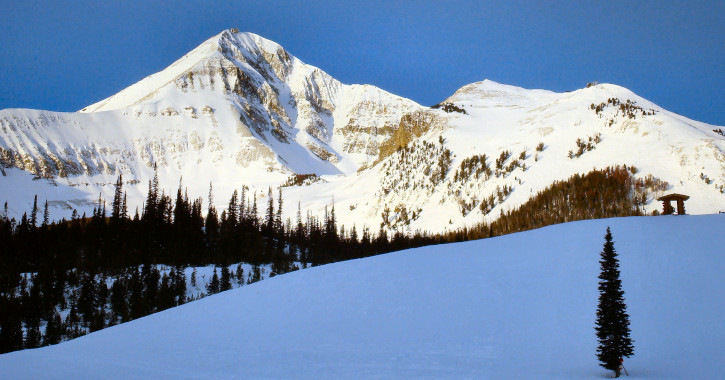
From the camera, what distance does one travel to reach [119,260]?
7231cm

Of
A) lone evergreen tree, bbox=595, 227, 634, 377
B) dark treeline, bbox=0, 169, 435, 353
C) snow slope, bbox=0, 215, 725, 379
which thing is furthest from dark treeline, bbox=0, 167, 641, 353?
lone evergreen tree, bbox=595, 227, 634, 377

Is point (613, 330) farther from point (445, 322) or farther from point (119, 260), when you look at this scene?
point (119, 260)

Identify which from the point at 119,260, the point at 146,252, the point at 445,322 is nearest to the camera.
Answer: the point at 445,322

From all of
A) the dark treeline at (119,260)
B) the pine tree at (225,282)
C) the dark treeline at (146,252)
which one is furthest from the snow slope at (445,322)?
the dark treeline at (146,252)

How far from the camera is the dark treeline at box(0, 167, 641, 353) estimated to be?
5588 cm

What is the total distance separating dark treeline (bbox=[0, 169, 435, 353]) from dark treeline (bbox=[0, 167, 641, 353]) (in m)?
0.16

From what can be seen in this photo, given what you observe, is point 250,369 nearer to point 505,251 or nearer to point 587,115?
point 505,251

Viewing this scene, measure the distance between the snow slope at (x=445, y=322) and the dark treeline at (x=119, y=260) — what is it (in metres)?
34.1

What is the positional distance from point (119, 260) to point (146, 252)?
13.2ft

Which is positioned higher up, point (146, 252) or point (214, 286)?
point (146, 252)

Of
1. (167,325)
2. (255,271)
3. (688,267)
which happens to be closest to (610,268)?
(688,267)

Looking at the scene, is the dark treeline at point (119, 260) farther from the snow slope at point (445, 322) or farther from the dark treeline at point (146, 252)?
the snow slope at point (445, 322)

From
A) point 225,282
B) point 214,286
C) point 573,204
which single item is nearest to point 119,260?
point 214,286

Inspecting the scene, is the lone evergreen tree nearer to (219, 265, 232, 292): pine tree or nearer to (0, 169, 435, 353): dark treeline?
(0, 169, 435, 353): dark treeline
